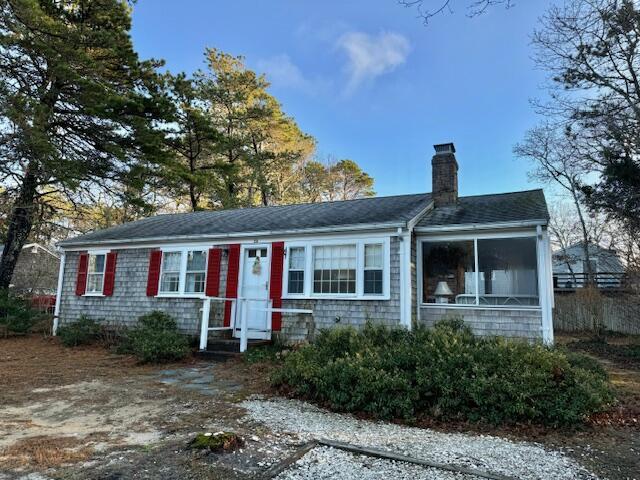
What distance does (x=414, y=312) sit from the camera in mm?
9516

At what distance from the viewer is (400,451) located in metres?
4.10

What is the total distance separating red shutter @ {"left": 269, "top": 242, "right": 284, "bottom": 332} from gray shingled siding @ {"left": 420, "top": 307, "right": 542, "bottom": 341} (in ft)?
11.2

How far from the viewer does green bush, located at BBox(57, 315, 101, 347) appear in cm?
1138

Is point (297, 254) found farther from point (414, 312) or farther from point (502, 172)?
point (502, 172)

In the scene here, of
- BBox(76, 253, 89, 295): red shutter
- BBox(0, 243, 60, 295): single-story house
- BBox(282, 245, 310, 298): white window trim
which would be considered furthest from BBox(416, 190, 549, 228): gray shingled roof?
BBox(0, 243, 60, 295): single-story house

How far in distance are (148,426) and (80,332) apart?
7995mm

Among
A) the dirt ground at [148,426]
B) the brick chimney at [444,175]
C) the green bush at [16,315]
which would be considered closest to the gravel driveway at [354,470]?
the dirt ground at [148,426]

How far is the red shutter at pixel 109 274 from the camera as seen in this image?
1245cm

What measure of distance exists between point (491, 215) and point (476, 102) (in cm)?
434

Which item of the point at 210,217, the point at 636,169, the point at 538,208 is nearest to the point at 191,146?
the point at 210,217

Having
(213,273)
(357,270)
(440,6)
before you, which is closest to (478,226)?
(357,270)

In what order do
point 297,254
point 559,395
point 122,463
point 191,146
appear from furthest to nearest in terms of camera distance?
point 191,146 < point 297,254 < point 559,395 < point 122,463

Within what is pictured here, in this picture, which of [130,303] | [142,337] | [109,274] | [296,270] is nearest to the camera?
[142,337]

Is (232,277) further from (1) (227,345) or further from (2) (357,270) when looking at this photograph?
(2) (357,270)
